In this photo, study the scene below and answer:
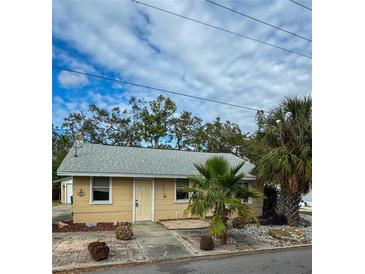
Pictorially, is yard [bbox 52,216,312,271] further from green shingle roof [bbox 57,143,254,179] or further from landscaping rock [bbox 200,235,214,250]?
green shingle roof [bbox 57,143,254,179]

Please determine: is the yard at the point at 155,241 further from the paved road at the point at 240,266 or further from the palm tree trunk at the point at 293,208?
the palm tree trunk at the point at 293,208

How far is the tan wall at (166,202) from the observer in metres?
13.1

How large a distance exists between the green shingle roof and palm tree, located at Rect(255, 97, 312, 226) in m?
2.75

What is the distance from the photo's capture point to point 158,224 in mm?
12195

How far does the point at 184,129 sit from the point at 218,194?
77.6 feet

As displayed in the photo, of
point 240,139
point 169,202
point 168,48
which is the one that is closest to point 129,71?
point 168,48

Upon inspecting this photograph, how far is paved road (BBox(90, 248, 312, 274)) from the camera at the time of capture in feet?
20.9

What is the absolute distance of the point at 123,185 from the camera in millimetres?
12398

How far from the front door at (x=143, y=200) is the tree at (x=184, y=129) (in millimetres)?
18714
